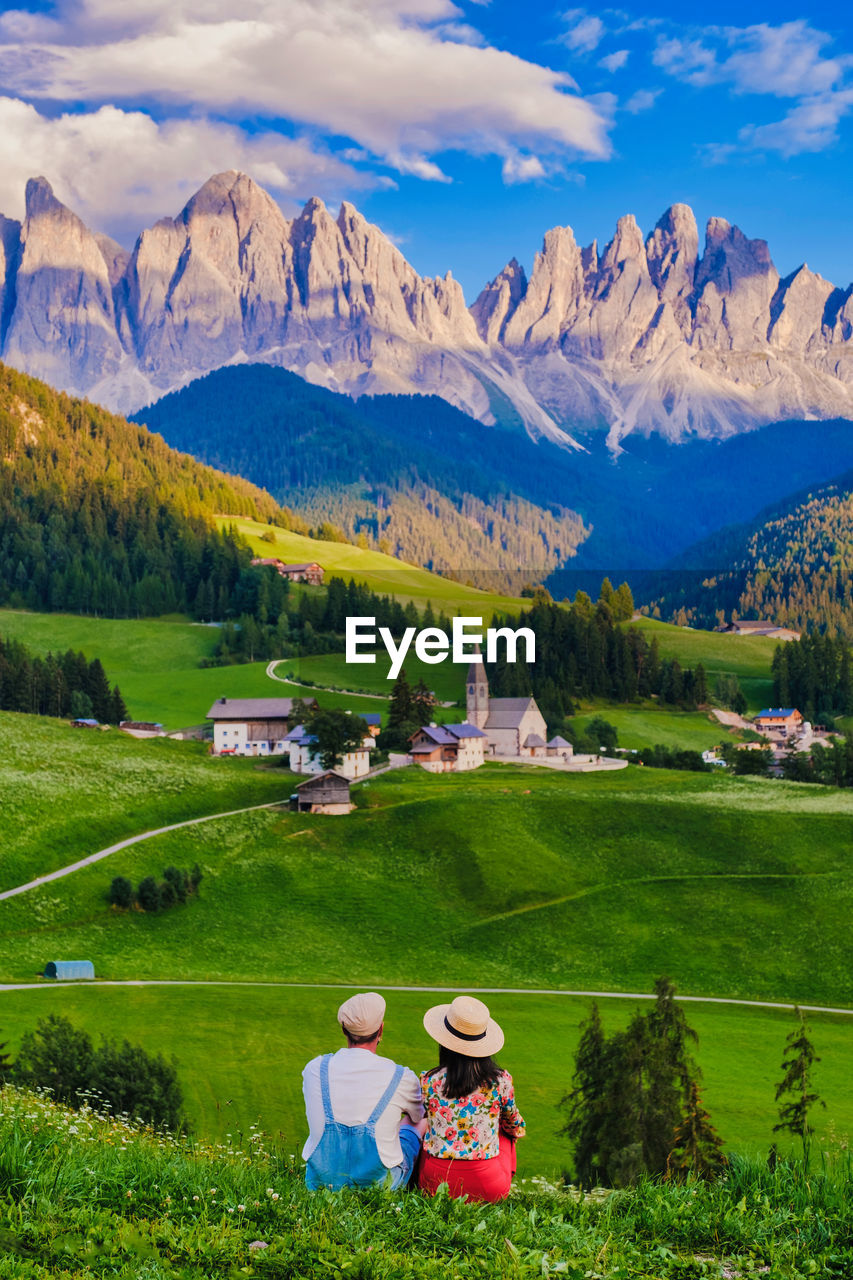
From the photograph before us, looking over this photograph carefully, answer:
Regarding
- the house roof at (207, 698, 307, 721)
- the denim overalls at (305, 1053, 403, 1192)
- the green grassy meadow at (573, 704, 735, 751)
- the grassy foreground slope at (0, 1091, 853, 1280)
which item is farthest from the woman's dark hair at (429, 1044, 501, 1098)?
the green grassy meadow at (573, 704, 735, 751)

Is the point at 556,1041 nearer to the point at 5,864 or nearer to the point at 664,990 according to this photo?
the point at 664,990

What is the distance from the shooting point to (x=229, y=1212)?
398 inches

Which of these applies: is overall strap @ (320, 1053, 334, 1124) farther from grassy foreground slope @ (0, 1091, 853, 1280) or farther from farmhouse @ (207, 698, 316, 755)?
farmhouse @ (207, 698, 316, 755)

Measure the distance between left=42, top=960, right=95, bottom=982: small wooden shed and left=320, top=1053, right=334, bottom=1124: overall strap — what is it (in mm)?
47884

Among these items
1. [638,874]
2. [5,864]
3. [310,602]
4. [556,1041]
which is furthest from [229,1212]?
[310,602]

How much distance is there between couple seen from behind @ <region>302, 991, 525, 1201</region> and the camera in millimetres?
10852

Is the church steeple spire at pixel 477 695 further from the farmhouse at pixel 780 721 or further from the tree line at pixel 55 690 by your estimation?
the farmhouse at pixel 780 721

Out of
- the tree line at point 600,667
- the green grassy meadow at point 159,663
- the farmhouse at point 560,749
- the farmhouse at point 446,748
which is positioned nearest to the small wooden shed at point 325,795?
the farmhouse at point 446,748

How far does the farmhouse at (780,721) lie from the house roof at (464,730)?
47.4m

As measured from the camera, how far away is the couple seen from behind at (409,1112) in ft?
35.6

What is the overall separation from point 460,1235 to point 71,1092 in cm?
2309

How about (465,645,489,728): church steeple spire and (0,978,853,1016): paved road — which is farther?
(465,645,489,728): church steeple spire

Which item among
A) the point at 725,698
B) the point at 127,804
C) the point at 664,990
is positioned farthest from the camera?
the point at 725,698

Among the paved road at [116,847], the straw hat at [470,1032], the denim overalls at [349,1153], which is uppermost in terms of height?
the straw hat at [470,1032]
